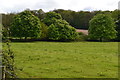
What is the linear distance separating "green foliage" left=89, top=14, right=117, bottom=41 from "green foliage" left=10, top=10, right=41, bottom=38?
334 inches

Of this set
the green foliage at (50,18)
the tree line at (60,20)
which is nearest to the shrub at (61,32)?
the tree line at (60,20)

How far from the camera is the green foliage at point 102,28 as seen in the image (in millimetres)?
32156

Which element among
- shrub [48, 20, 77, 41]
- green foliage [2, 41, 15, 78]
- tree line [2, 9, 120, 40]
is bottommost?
green foliage [2, 41, 15, 78]

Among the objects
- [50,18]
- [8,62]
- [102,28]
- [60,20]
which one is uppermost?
[50,18]

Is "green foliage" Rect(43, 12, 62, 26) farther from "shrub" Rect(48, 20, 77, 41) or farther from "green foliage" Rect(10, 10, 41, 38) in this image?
"green foliage" Rect(10, 10, 41, 38)

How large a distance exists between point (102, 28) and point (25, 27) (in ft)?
37.5

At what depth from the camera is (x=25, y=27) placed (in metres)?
29.8

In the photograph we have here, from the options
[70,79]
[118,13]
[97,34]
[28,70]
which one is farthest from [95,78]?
[118,13]

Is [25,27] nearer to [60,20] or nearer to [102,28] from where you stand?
[60,20]

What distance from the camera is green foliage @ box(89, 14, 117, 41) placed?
3216 centimetres

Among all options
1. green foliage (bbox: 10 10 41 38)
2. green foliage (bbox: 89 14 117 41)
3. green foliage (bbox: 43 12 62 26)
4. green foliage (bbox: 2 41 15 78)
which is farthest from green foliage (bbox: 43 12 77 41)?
green foliage (bbox: 2 41 15 78)

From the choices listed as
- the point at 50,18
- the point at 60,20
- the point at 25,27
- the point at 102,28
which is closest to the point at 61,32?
the point at 60,20

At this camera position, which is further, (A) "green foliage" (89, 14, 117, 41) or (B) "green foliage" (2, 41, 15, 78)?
(A) "green foliage" (89, 14, 117, 41)

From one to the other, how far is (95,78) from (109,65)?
2697mm
